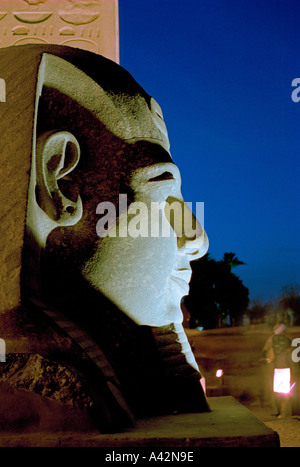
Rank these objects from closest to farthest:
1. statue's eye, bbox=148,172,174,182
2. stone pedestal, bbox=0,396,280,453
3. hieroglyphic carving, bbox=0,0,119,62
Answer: stone pedestal, bbox=0,396,280,453, statue's eye, bbox=148,172,174,182, hieroglyphic carving, bbox=0,0,119,62

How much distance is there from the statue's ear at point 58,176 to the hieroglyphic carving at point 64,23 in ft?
6.01

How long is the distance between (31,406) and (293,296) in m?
33.0

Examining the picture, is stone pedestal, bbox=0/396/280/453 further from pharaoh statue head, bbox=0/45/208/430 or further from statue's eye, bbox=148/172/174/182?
statue's eye, bbox=148/172/174/182

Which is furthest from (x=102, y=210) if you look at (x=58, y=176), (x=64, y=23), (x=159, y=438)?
(x=64, y=23)

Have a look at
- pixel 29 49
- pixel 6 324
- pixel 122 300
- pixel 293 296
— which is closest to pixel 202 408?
pixel 122 300

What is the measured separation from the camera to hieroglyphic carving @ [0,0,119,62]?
3.85m

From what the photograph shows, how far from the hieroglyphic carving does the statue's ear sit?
183 centimetres

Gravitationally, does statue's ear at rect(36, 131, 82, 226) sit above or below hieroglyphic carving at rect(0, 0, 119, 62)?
below

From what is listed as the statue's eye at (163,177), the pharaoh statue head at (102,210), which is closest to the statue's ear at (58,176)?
the pharaoh statue head at (102,210)

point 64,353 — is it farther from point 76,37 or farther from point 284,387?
point 284,387

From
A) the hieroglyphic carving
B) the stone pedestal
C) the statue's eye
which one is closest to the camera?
the stone pedestal

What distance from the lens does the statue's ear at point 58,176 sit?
2.23 meters

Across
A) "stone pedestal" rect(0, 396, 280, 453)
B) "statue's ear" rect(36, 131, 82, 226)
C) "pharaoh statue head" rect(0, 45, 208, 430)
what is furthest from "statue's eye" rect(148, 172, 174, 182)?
"stone pedestal" rect(0, 396, 280, 453)

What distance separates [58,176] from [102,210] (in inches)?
11.1
